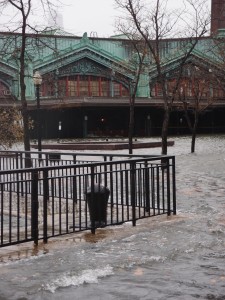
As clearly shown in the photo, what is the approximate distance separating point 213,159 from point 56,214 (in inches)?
665

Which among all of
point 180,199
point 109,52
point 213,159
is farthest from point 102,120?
point 180,199

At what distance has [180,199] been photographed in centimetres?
1264

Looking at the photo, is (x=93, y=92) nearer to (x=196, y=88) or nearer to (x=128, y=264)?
(x=196, y=88)

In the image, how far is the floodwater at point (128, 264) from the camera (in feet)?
17.9

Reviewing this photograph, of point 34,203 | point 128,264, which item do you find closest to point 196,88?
point 34,203

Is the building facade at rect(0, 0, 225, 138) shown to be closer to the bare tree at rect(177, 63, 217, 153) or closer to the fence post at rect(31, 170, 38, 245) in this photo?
the bare tree at rect(177, 63, 217, 153)

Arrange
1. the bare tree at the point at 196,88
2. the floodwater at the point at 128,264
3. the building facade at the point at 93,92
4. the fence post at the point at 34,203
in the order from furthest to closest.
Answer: the building facade at the point at 93,92 → the bare tree at the point at 196,88 → the fence post at the point at 34,203 → the floodwater at the point at 128,264

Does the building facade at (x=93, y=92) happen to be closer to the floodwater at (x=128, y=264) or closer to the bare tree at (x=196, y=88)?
the bare tree at (x=196, y=88)

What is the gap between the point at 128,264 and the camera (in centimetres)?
652

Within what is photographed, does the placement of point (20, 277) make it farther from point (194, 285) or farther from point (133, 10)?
point (133, 10)

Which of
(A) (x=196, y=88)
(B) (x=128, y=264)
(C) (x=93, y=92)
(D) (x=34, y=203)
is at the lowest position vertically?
(B) (x=128, y=264)

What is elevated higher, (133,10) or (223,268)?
(133,10)

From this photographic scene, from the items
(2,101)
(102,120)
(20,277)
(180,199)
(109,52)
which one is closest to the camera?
(20,277)

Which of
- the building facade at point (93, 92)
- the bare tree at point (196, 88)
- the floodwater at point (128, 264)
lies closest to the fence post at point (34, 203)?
the floodwater at point (128, 264)
